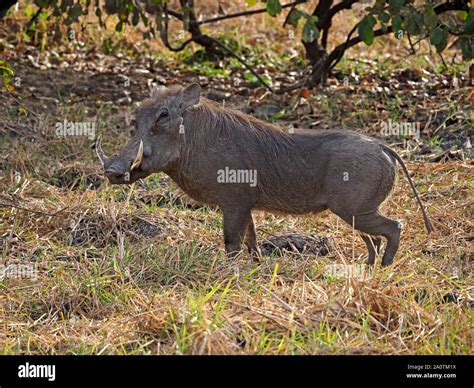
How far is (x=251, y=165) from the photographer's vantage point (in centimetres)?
504

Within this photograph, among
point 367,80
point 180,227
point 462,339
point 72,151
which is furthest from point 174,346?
point 367,80

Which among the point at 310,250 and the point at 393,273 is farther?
the point at 310,250

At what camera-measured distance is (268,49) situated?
9484 millimetres

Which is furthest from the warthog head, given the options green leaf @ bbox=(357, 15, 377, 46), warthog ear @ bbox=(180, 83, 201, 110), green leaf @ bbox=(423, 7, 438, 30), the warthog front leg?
green leaf @ bbox=(423, 7, 438, 30)

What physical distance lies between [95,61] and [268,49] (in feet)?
5.56

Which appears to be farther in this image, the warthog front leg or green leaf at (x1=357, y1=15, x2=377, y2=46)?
green leaf at (x1=357, y1=15, x2=377, y2=46)

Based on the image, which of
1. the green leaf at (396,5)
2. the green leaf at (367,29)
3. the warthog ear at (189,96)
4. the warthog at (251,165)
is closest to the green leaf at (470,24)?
the green leaf at (396,5)

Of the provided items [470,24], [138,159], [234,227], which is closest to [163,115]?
[138,159]

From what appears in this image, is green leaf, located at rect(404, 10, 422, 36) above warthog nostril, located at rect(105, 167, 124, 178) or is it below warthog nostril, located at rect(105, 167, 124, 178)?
above

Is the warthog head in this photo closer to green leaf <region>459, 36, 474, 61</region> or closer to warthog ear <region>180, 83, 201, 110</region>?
warthog ear <region>180, 83, 201, 110</region>

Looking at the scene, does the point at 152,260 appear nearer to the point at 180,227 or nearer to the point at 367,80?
the point at 180,227

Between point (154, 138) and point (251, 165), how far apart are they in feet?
1.74

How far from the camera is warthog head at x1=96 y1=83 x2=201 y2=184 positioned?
4.72 meters

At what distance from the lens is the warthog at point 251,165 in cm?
486
